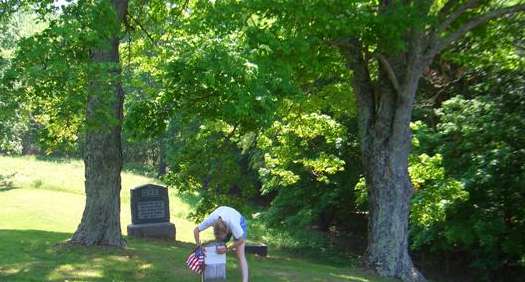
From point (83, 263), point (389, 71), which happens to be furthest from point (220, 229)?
point (389, 71)

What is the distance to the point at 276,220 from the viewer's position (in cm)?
2633

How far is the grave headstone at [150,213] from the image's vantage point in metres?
17.9

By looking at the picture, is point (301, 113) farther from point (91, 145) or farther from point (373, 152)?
point (91, 145)

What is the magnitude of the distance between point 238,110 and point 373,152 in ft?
20.3

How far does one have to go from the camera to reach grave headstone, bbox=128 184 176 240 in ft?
58.8

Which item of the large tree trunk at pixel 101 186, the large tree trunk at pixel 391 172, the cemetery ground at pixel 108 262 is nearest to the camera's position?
the cemetery ground at pixel 108 262

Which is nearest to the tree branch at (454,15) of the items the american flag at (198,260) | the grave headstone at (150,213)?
the american flag at (198,260)

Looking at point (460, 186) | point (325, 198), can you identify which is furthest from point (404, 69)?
point (325, 198)

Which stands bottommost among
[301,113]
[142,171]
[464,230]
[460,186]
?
[464,230]

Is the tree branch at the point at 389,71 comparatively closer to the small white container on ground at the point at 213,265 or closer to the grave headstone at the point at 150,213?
the small white container on ground at the point at 213,265

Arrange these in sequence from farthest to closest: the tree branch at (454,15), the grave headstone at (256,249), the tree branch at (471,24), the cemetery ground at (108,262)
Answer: the grave headstone at (256,249) → the tree branch at (454,15) → the tree branch at (471,24) → the cemetery ground at (108,262)

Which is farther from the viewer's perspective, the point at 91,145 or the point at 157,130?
the point at 91,145

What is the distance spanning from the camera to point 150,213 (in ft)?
60.3

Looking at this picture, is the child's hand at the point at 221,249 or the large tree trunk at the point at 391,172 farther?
the large tree trunk at the point at 391,172
